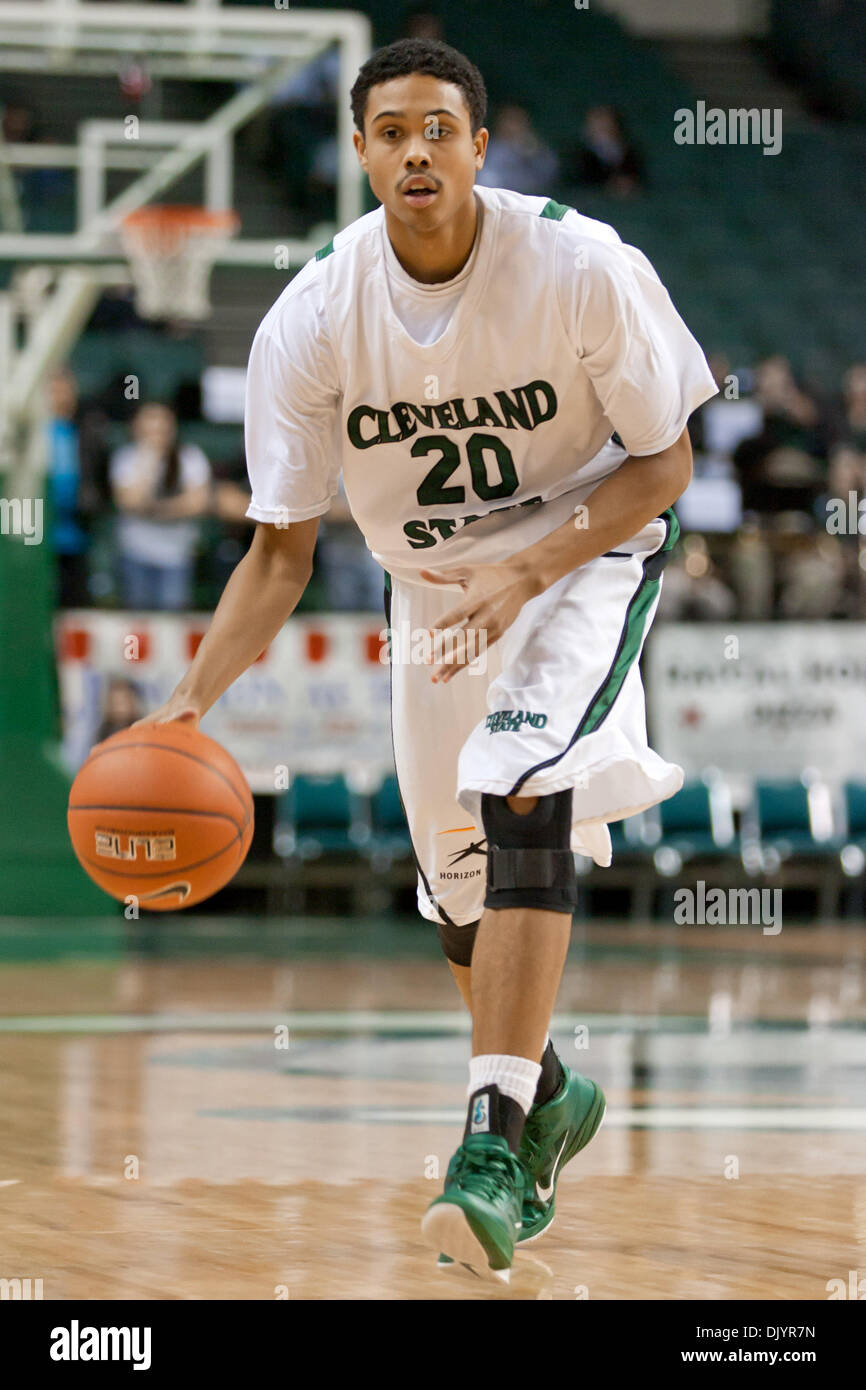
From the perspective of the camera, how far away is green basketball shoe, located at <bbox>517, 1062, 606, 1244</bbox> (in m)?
3.65

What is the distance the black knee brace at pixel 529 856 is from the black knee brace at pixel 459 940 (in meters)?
→ 0.54

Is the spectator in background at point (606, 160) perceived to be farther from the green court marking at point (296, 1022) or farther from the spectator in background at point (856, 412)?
the green court marking at point (296, 1022)

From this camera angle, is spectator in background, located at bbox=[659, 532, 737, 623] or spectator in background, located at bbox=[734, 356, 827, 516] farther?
spectator in background, located at bbox=[734, 356, 827, 516]

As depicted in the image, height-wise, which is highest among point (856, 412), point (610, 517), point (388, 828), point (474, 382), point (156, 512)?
point (856, 412)

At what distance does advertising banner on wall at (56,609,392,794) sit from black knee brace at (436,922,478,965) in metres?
8.70

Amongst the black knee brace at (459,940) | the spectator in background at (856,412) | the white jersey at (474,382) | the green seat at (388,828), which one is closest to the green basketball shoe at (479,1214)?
the black knee brace at (459,940)

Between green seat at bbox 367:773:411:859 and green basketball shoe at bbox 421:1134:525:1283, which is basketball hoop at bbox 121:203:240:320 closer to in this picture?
green seat at bbox 367:773:411:859

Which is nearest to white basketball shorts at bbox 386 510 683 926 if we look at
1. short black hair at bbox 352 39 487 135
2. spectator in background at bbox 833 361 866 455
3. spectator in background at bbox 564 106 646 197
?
short black hair at bbox 352 39 487 135

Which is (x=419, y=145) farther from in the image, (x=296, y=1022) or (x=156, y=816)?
(x=296, y=1022)

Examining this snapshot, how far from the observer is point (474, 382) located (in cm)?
361

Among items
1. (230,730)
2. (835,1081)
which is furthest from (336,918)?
(835,1081)

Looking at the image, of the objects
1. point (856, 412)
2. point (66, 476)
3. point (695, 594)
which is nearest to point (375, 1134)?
point (695, 594)

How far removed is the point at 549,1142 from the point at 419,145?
194 centimetres

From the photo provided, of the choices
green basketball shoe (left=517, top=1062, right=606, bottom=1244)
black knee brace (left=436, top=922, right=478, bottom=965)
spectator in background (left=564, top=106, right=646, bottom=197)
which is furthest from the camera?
spectator in background (left=564, top=106, right=646, bottom=197)
